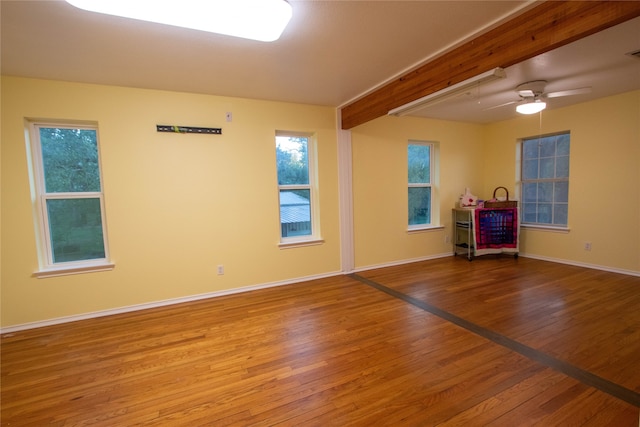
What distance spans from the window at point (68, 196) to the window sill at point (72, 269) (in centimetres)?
3

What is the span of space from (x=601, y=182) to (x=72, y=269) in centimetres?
682

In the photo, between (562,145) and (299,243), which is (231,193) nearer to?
(299,243)

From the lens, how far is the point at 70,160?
9.85 feet

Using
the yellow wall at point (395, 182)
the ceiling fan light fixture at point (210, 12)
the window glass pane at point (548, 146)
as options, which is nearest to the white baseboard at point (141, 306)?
the yellow wall at point (395, 182)

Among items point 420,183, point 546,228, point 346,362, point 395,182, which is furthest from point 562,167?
point 346,362

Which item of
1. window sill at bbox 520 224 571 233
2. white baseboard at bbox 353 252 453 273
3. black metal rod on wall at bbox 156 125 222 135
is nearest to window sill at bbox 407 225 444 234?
white baseboard at bbox 353 252 453 273

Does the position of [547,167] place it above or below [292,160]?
below

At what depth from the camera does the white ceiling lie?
6.22ft

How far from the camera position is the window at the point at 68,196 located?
2.90 meters

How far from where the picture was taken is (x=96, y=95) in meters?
2.94

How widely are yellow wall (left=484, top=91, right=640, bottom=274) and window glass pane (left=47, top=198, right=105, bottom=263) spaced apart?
6440 mm

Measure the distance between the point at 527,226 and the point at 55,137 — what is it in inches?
269

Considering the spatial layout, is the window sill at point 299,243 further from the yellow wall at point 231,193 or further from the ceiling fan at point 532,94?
the ceiling fan at point 532,94

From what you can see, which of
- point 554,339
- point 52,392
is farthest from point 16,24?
point 554,339
